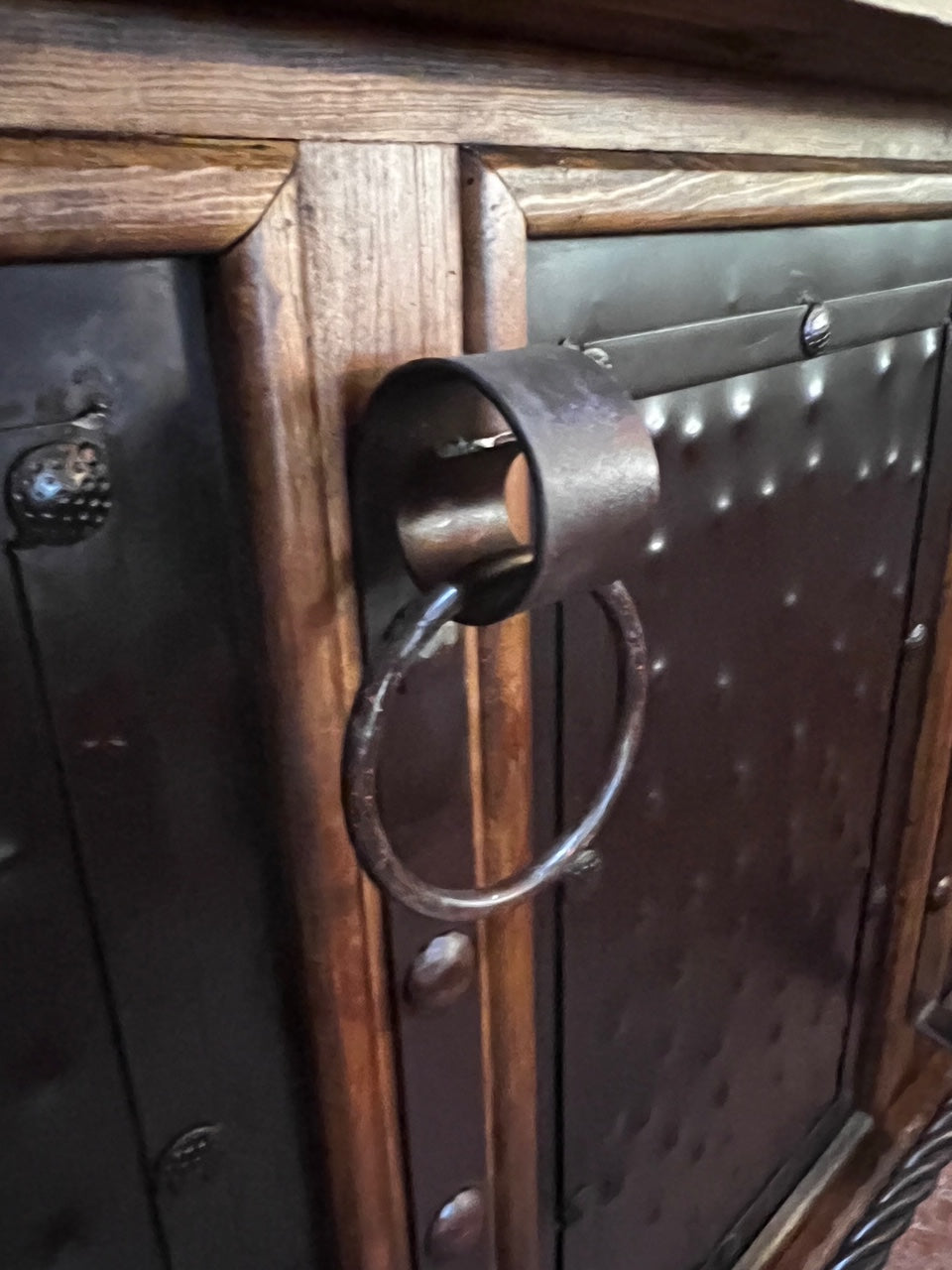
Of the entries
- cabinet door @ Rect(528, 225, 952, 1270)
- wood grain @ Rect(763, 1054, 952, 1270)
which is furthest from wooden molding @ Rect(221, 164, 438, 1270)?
wood grain @ Rect(763, 1054, 952, 1270)

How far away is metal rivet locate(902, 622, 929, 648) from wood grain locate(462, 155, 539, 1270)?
0.49m

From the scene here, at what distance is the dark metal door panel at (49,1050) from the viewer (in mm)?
341

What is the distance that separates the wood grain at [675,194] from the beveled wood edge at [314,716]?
0.37ft

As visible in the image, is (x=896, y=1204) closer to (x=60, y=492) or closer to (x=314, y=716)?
(x=314, y=716)

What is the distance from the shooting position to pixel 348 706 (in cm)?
40

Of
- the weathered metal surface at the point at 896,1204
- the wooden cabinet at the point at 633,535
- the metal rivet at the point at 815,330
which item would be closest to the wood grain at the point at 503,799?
the wooden cabinet at the point at 633,535

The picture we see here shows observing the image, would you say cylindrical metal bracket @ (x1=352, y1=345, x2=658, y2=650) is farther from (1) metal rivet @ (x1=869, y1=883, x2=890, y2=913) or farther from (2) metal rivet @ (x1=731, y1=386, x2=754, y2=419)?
(1) metal rivet @ (x1=869, y1=883, x2=890, y2=913)

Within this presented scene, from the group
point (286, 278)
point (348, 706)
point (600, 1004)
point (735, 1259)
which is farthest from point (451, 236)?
point (735, 1259)

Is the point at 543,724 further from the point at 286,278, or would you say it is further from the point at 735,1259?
the point at 735,1259

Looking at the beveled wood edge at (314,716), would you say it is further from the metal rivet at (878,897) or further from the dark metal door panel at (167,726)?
the metal rivet at (878,897)

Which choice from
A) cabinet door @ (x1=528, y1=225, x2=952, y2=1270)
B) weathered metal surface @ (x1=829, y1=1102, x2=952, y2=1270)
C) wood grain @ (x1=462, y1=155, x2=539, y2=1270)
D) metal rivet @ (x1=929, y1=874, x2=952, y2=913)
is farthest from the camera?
metal rivet @ (x1=929, y1=874, x2=952, y2=913)

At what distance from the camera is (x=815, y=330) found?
60 cm

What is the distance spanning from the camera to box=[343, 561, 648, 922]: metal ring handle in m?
0.35

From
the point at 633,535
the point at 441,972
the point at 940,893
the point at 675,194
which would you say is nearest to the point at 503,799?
the point at 441,972
